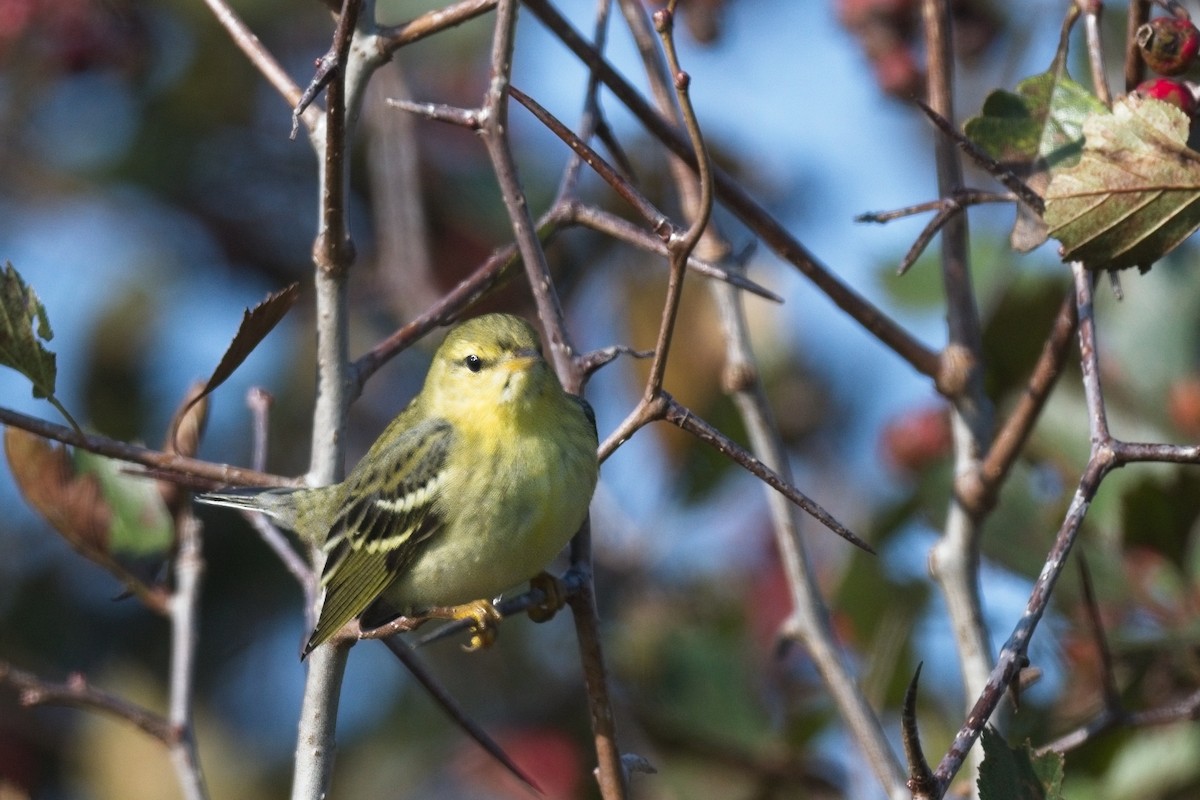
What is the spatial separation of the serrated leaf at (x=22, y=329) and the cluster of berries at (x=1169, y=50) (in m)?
1.62

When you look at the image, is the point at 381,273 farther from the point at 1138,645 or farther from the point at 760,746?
the point at 1138,645

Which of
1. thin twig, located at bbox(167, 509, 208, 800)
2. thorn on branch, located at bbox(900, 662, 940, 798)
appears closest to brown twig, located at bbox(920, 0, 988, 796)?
thorn on branch, located at bbox(900, 662, 940, 798)

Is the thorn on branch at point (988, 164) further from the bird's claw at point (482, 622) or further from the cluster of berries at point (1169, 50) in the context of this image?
the bird's claw at point (482, 622)

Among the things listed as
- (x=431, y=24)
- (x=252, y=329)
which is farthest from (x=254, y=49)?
(x=252, y=329)

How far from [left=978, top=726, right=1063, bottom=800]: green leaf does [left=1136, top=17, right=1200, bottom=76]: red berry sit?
3.22 ft

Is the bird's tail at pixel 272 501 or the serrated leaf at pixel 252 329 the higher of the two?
the bird's tail at pixel 272 501

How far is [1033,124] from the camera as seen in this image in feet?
7.48

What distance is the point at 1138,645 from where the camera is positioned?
8.63 feet

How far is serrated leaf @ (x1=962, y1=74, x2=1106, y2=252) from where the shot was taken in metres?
2.26

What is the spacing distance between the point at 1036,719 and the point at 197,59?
3401 millimetres

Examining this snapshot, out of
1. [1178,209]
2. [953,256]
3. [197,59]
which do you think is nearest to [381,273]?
[197,59]

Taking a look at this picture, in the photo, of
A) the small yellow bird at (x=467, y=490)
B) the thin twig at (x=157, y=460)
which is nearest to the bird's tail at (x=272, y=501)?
the small yellow bird at (x=467, y=490)

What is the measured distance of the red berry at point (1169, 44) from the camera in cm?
199

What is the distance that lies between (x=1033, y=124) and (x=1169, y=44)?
0.31 m
